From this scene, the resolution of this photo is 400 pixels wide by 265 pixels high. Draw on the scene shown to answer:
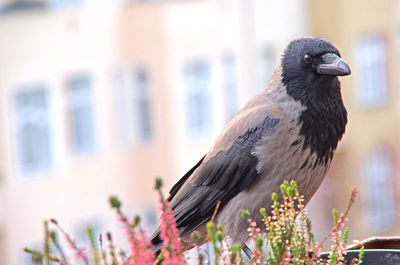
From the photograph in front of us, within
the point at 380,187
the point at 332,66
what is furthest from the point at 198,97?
the point at 332,66

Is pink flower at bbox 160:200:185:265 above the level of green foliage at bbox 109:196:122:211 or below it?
below

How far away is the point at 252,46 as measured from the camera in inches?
1045

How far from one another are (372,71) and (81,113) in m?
9.09

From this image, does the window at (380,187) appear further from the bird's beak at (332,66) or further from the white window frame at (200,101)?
the bird's beak at (332,66)

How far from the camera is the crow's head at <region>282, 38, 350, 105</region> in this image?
15.2 feet

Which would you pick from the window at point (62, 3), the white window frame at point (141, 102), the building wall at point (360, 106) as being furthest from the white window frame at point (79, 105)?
the building wall at point (360, 106)

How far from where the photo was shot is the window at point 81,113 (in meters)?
26.0

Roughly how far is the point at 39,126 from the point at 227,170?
20382mm

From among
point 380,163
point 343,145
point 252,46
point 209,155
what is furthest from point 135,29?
point 209,155

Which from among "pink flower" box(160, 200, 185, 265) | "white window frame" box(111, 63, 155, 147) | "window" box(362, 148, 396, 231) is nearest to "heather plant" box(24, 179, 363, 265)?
"pink flower" box(160, 200, 185, 265)

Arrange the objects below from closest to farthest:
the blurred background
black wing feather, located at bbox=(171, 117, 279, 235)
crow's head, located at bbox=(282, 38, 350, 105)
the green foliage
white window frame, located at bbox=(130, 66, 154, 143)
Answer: the green foliage, crow's head, located at bbox=(282, 38, 350, 105), black wing feather, located at bbox=(171, 117, 279, 235), the blurred background, white window frame, located at bbox=(130, 66, 154, 143)

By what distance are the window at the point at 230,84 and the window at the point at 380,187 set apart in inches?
201

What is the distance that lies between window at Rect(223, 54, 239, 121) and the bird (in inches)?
908

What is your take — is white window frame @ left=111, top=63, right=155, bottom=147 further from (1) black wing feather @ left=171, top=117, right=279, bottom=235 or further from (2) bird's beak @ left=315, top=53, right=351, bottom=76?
(2) bird's beak @ left=315, top=53, right=351, bottom=76
